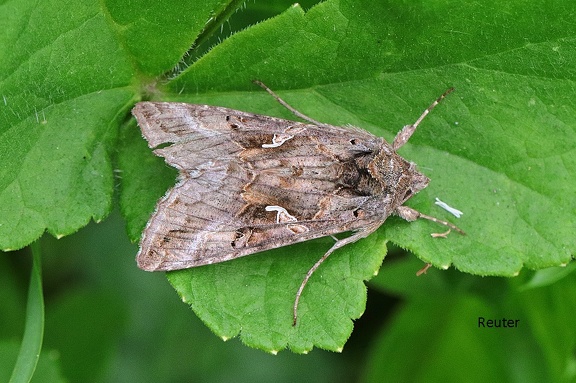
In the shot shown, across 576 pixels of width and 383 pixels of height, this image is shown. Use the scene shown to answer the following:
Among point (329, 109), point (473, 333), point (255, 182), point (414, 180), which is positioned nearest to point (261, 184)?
point (255, 182)

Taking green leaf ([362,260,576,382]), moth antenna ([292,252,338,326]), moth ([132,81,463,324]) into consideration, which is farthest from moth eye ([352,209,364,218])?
green leaf ([362,260,576,382])

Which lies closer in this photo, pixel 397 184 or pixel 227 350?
pixel 397 184

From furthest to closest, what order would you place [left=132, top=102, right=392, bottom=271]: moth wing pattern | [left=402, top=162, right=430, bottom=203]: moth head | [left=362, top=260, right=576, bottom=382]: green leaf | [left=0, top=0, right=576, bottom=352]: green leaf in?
[left=362, top=260, right=576, bottom=382]: green leaf < [left=132, top=102, right=392, bottom=271]: moth wing pattern < [left=402, top=162, right=430, bottom=203]: moth head < [left=0, top=0, right=576, bottom=352]: green leaf

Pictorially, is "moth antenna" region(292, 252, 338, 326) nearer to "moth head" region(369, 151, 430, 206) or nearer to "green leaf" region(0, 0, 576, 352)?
"green leaf" region(0, 0, 576, 352)

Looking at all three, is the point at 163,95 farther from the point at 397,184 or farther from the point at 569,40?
the point at 569,40

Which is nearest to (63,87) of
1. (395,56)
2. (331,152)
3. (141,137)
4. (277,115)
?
(141,137)

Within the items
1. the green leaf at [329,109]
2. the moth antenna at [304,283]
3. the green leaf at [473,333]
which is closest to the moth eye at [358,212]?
the green leaf at [329,109]

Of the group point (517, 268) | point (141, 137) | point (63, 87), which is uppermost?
point (63, 87)
